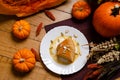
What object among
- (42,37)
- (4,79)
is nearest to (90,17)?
(42,37)

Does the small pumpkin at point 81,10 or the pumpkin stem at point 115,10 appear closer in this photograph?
the pumpkin stem at point 115,10

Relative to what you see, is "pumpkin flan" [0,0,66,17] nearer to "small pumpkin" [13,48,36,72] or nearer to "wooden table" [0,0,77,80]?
"wooden table" [0,0,77,80]

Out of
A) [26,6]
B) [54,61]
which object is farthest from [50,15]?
[54,61]

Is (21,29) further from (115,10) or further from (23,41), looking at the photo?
(115,10)

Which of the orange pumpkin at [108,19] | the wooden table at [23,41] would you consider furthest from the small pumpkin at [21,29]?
the orange pumpkin at [108,19]

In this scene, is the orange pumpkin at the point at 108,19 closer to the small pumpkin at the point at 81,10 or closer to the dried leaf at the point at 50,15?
the small pumpkin at the point at 81,10

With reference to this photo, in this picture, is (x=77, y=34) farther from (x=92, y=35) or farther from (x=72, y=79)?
(x=72, y=79)

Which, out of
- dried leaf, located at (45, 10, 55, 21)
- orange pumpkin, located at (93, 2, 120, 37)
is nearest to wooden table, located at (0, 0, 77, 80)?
dried leaf, located at (45, 10, 55, 21)

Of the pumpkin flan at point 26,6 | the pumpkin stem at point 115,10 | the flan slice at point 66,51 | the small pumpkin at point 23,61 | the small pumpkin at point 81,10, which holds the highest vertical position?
the pumpkin stem at point 115,10
